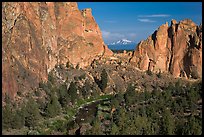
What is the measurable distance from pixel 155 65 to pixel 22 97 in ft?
156

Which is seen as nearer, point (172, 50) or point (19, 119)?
point (19, 119)

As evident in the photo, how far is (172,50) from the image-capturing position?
102625mm

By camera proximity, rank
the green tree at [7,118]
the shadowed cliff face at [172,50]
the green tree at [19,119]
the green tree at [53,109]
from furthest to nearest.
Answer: the shadowed cliff face at [172,50] → the green tree at [53,109] → the green tree at [19,119] → the green tree at [7,118]

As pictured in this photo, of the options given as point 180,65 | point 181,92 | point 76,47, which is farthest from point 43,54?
point 180,65

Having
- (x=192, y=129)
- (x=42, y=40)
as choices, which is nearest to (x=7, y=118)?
(x=192, y=129)

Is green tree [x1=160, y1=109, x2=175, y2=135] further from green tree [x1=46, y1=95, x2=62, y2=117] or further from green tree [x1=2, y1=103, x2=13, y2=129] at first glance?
green tree [x1=2, y1=103, x2=13, y2=129]

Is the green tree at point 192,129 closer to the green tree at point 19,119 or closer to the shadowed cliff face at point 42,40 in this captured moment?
the green tree at point 19,119

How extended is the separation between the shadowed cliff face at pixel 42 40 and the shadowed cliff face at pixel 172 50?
11513 millimetres

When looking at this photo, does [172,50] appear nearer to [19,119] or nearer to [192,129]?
[19,119]

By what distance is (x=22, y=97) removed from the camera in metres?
65.7

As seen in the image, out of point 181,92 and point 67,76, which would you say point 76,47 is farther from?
point 181,92

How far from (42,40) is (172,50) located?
1586 inches

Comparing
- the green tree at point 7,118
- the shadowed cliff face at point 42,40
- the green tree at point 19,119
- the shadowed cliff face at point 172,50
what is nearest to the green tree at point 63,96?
the shadowed cliff face at point 42,40

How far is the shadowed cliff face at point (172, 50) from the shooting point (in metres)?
98.1
